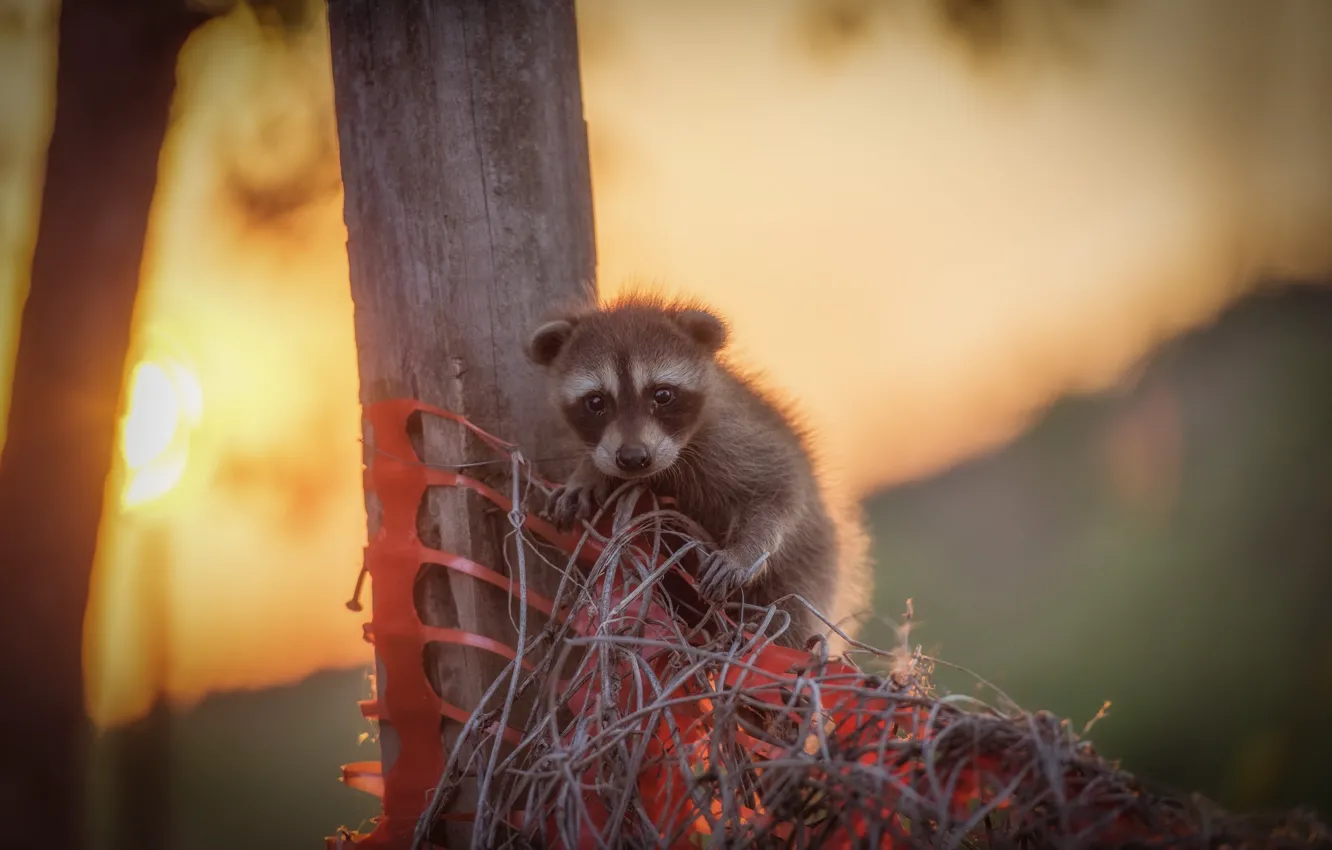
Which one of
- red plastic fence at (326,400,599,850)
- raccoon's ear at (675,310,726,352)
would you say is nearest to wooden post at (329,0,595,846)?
red plastic fence at (326,400,599,850)

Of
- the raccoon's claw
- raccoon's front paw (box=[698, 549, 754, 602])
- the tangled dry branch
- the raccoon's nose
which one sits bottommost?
the tangled dry branch

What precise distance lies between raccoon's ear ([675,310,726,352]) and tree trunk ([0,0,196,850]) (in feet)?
5.82

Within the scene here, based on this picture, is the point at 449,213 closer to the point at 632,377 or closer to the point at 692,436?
the point at 632,377

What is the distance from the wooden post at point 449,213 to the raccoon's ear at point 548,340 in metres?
0.06

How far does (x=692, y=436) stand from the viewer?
287 centimetres

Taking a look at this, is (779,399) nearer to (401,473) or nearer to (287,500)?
(401,473)

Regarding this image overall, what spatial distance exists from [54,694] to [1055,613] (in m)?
4.58

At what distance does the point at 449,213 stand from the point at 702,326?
→ 97 centimetres

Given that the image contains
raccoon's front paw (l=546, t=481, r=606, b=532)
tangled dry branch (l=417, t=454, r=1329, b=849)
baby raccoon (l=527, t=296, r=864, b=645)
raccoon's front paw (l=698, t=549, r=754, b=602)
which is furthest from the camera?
baby raccoon (l=527, t=296, r=864, b=645)

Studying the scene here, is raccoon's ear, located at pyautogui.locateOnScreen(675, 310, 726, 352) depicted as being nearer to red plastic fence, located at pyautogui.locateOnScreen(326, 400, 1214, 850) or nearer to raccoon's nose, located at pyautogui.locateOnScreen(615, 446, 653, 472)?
raccoon's nose, located at pyautogui.locateOnScreen(615, 446, 653, 472)

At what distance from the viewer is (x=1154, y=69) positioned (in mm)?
4676

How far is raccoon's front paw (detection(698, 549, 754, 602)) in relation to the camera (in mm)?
2193

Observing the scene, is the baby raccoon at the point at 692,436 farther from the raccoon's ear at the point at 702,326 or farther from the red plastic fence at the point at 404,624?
the red plastic fence at the point at 404,624

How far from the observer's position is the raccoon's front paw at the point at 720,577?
2.19 m
